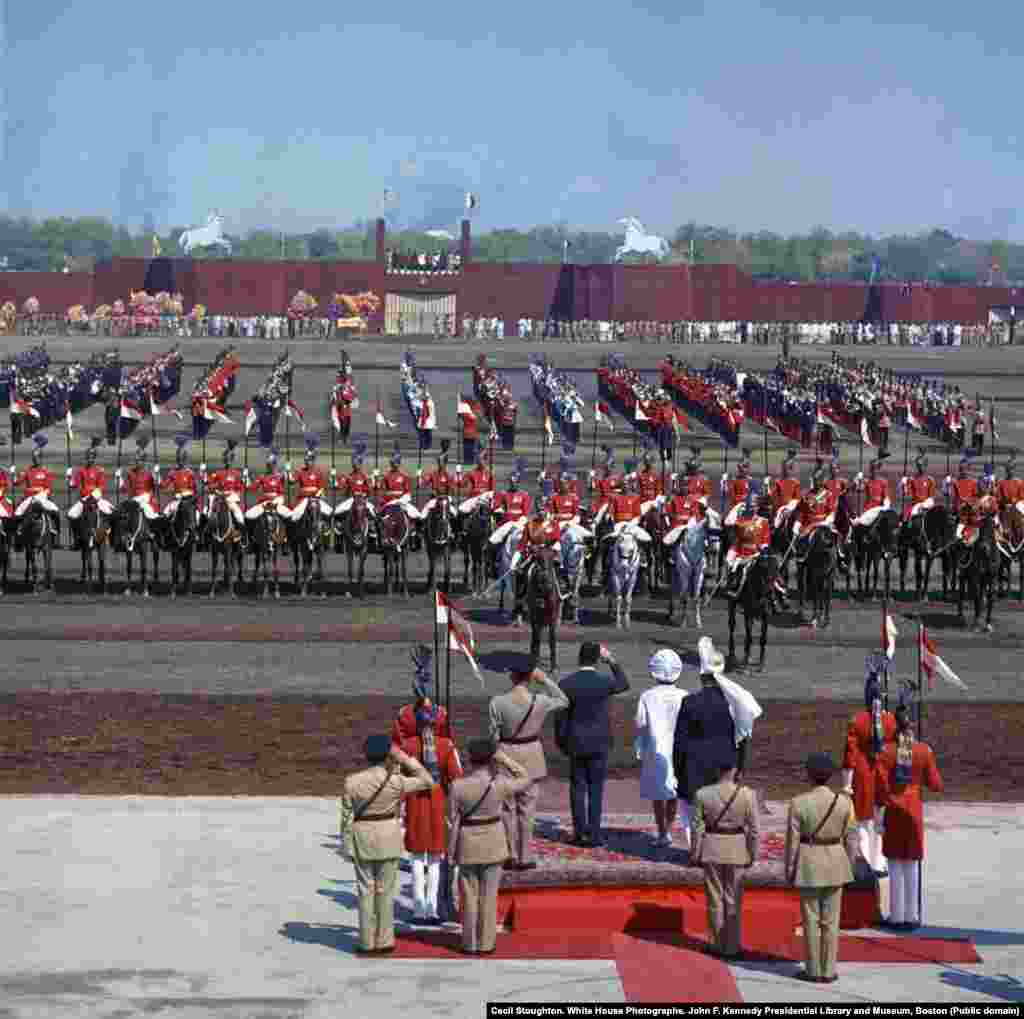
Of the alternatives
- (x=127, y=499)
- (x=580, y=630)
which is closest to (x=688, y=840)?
(x=580, y=630)

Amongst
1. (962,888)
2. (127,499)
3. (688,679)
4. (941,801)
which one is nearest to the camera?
(962,888)

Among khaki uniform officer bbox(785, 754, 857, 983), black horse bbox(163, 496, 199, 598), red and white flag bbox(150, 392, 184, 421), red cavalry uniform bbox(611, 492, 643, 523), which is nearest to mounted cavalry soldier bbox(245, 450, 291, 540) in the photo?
black horse bbox(163, 496, 199, 598)

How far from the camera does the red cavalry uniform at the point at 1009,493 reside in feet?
106

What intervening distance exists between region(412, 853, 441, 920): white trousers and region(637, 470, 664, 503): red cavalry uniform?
635 inches

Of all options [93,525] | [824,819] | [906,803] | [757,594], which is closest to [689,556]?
[757,594]

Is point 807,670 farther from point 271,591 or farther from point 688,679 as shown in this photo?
point 271,591

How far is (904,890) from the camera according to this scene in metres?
16.7

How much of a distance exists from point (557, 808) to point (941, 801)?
3.43 metres

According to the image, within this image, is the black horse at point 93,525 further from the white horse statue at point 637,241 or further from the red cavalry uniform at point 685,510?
the white horse statue at point 637,241

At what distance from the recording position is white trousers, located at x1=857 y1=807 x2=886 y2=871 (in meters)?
17.6

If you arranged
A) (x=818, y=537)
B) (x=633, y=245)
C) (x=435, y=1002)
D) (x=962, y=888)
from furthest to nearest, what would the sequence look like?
(x=633, y=245) < (x=818, y=537) < (x=962, y=888) < (x=435, y=1002)

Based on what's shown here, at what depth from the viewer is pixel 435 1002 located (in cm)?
1491

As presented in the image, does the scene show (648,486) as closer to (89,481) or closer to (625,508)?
(625,508)

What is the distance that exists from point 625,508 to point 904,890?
14.2 meters
